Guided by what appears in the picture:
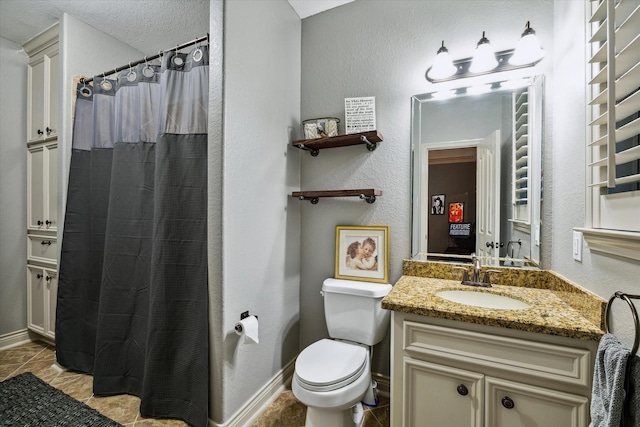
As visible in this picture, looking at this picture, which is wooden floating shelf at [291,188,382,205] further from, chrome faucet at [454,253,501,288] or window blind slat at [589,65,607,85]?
window blind slat at [589,65,607,85]

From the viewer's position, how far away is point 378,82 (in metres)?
1.86

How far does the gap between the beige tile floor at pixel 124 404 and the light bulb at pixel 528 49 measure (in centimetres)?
217

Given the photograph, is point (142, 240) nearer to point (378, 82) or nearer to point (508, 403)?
point (378, 82)

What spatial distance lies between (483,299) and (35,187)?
11.9 ft

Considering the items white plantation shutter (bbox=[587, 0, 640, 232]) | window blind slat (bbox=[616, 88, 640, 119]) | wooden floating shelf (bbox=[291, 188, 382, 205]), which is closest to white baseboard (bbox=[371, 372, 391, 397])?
wooden floating shelf (bbox=[291, 188, 382, 205])

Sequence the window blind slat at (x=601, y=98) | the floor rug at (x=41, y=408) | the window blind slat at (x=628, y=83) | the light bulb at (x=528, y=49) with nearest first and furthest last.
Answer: the window blind slat at (x=628, y=83) → the window blind slat at (x=601, y=98) → the light bulb at (x=528, y=49) → the floor rug at (x=41, y=408)

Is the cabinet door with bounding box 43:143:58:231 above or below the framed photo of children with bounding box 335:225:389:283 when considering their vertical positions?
above

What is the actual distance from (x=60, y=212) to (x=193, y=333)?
161cm

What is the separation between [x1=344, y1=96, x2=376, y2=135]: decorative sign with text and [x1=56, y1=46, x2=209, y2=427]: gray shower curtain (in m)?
0.89

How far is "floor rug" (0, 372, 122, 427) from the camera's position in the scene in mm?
1523

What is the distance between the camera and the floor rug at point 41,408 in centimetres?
152

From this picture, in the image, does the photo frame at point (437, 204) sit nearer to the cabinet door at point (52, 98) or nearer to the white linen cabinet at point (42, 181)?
the white linen cabinet at point (42, 181)

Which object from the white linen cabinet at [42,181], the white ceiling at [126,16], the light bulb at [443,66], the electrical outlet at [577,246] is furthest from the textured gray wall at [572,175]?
the white linen cabinet at [42,181]

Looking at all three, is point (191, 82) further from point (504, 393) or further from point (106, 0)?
point (504, 393)
